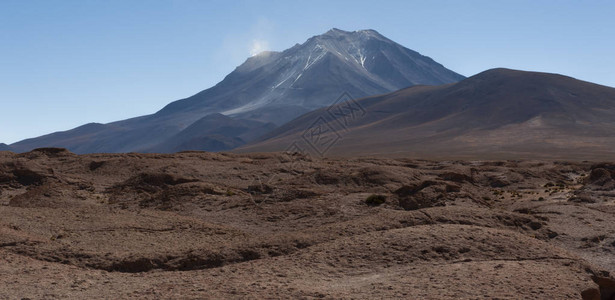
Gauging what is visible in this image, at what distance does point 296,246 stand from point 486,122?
122856 millimetres

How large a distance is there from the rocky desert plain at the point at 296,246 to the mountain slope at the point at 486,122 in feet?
164

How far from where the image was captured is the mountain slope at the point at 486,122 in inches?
3991

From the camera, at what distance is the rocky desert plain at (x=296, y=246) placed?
10.8 metres

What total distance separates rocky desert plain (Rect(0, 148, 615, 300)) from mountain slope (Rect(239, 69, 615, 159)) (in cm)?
5001

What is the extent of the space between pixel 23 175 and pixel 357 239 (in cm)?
2184

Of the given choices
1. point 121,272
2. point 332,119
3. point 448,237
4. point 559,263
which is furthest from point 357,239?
point 332,119

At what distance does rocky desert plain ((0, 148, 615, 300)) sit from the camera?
1082cm

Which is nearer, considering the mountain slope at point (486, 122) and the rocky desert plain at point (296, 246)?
the rocky desert plain at point (296, 246)

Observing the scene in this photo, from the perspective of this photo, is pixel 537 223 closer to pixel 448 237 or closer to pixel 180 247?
pixel 448 237

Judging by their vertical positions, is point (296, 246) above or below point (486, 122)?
above

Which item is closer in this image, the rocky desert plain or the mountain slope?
the rocky desert plain

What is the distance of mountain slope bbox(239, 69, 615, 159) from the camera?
101m

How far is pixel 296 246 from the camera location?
1387cm

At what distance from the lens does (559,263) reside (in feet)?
41.0
